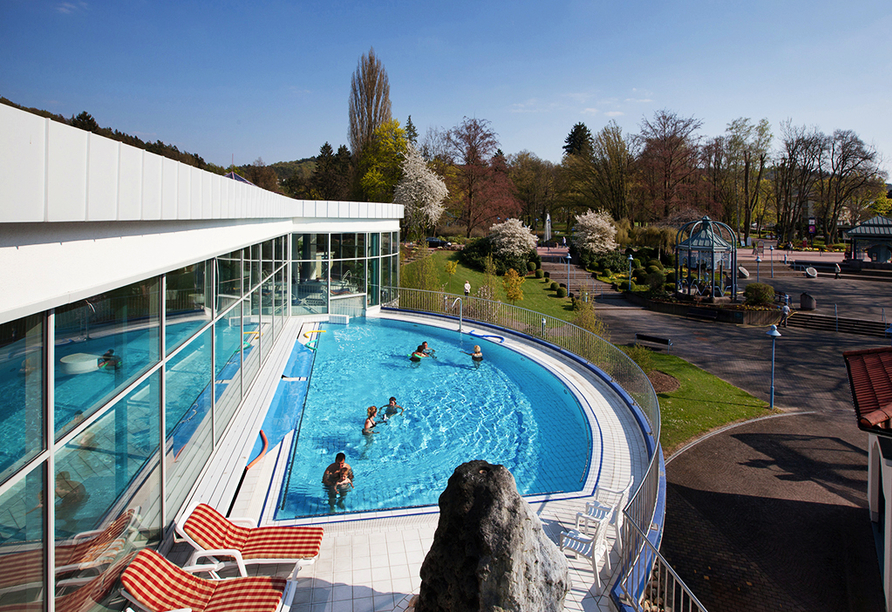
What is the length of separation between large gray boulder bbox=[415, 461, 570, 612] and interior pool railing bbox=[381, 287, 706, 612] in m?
1.06

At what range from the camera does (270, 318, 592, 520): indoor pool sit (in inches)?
312

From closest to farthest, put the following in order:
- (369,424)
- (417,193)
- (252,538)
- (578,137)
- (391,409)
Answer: (252,538) < (369,424) < (391,409) < (417,193) < (578,137)

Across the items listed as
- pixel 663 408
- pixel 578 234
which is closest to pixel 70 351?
pixel 663 408

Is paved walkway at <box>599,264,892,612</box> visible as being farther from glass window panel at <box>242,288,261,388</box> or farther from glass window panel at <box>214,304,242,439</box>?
glass window panel at <box>242,288,261,388</box>

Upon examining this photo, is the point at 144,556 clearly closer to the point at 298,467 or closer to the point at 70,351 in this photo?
the point at 70,351

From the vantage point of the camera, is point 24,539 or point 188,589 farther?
point 188,589

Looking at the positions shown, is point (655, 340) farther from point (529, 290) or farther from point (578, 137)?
point (578, 137)

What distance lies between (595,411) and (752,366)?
11.3m

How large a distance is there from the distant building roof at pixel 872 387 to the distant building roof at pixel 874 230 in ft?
125

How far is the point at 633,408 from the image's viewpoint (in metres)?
10.6

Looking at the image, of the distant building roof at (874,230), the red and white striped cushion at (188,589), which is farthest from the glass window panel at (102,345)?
the distant building roof at (874,230)

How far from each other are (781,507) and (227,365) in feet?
33.5

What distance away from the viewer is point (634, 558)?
17.8 ft

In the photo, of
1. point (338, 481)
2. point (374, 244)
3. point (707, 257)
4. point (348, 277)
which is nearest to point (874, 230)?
point (707, 257)
